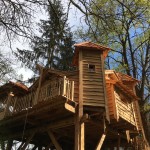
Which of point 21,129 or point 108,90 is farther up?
point 108,90

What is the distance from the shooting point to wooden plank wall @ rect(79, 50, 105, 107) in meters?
12.9

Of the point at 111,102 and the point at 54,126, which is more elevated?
the point at 111,102

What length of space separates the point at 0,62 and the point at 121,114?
8080 mm

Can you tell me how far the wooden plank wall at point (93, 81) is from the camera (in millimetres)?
12867

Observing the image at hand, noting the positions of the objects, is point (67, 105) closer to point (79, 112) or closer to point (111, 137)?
point (79, 112)

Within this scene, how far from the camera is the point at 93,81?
1353 cm

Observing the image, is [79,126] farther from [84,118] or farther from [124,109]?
[124,109]

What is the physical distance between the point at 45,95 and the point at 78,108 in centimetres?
168

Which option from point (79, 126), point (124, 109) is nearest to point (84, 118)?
point (79, 126)

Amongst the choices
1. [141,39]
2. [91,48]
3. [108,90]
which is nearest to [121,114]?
[108,90]

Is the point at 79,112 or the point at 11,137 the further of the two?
the point at 11,137

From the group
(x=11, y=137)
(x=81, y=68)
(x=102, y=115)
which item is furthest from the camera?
(x=11, y=137)

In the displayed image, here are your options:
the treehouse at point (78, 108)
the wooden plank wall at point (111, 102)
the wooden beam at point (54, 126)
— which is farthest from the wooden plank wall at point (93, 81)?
the wooden beam at point (54, 126)

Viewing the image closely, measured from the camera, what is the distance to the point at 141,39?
867 inches
